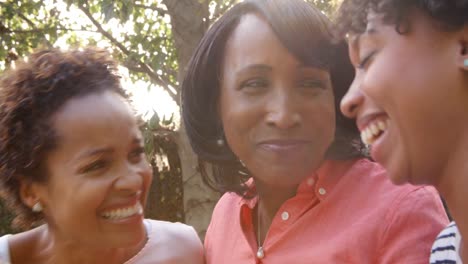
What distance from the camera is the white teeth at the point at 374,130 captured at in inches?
60.4

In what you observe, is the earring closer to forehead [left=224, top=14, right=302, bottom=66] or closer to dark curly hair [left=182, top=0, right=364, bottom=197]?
dark curly hair [left=182, top=0, right=364, bottom=197]

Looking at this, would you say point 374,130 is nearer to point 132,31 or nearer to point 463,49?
point 463,49

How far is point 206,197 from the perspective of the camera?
446 cm

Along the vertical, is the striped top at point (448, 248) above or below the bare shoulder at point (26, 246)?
above

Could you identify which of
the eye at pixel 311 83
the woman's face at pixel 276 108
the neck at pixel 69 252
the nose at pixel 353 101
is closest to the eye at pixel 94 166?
the neck at pixel 69 252

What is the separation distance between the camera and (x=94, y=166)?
2246 millimetres

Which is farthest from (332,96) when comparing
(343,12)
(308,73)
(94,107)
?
(94,107)

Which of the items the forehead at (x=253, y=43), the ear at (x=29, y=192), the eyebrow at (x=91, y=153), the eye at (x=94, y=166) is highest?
the forehead at (x=253, y=43)

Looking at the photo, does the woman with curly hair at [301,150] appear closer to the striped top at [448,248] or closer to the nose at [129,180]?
the striped top at [448,248]

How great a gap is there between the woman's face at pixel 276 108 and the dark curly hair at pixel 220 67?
5 cm

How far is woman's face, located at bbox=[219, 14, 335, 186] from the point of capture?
6.42 ft

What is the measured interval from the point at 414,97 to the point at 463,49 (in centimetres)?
15

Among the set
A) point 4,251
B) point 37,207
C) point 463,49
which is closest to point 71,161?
point 37,207

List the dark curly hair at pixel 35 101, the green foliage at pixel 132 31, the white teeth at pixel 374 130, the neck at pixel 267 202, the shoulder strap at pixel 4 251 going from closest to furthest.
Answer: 1. the white teeth at pixel 374 130
2. the neck at pixel 267 202
3. the dark curly hair at pixel 35 101
4. the shoulder strap at pixel 4 251
5. the green foliage at pixel 132 31
